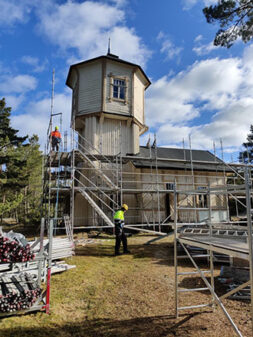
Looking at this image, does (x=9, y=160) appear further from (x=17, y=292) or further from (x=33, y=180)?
(x=17, y=292)

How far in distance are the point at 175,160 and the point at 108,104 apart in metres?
7.15

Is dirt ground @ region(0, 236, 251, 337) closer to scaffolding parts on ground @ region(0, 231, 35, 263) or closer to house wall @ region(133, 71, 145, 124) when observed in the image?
scaffolding parts on ground @ region(0, 231, 35, 263)

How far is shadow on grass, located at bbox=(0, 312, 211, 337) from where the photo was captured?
148 inches

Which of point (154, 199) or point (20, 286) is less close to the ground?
point (154, 199)

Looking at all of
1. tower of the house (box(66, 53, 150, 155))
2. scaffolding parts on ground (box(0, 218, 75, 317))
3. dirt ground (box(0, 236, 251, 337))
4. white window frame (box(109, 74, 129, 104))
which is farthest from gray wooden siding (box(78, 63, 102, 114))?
scaffolding parts on ground (box(0, 218, 75, 317))

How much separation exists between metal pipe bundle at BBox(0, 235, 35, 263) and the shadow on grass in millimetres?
1113

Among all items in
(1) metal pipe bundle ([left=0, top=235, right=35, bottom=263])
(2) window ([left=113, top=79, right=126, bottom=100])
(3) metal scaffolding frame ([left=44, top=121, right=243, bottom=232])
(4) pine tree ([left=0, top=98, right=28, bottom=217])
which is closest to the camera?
(1) metal pipe bundle ([left=0, top=235, right=35, bottom=263])

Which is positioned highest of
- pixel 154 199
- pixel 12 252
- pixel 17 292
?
pixel 154 199

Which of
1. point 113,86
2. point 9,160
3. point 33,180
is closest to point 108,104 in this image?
point 113,86

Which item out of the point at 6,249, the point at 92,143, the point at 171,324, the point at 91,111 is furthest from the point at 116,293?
the point at 91,111

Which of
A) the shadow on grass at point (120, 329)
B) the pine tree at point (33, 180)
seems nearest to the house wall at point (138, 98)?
the shadow on grass at point (120, 329)

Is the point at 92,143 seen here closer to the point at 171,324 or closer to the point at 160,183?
the point at 160,183

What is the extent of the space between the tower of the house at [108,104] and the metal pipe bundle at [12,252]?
1387cm

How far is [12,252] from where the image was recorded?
420 centimetres
